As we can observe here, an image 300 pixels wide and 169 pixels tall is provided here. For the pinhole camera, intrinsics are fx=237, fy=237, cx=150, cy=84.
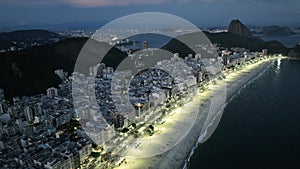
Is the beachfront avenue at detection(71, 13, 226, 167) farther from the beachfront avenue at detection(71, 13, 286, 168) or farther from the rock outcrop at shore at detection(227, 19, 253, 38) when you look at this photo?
the rock outcrop at shore at detection(227, 19, 253, 38)

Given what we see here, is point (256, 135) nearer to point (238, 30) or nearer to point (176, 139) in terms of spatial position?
point (176, 139)

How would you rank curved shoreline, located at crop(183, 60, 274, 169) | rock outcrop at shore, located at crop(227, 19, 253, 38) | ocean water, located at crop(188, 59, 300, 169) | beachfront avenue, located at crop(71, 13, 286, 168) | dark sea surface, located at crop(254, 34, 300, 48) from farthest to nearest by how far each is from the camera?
rock outcrop at shore, located at crop(227, 19, 253, 38) → dark sea surface, located at crop(254, 34, 300, 48) → beachfront avenue, located at crop(71, 13, 286, 168) → curved shoreline, located at crop(183, 60, 274, 169) → ocean water, located at crop(188, 59, 300, 169)

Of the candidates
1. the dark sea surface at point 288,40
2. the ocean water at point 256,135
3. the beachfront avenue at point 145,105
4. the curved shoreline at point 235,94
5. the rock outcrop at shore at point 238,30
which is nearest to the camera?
the ocean water at point 256,135

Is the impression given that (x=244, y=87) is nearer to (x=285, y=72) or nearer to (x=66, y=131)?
(x=285, y=72)

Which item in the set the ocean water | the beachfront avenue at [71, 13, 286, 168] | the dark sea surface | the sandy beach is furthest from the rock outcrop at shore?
the sandy beach

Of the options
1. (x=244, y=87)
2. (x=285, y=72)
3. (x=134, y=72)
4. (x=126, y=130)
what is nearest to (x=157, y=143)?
(x=126, y=130)

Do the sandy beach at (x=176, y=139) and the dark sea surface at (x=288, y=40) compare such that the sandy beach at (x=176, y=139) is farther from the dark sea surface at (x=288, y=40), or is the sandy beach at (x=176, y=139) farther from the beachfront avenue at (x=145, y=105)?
the dark sea surface at (x=288, y=40)

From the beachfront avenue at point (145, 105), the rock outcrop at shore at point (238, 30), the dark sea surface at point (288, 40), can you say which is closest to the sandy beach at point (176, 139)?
the beachfront avenue at point (145, 105)

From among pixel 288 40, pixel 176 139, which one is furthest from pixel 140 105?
pixel 288 40
